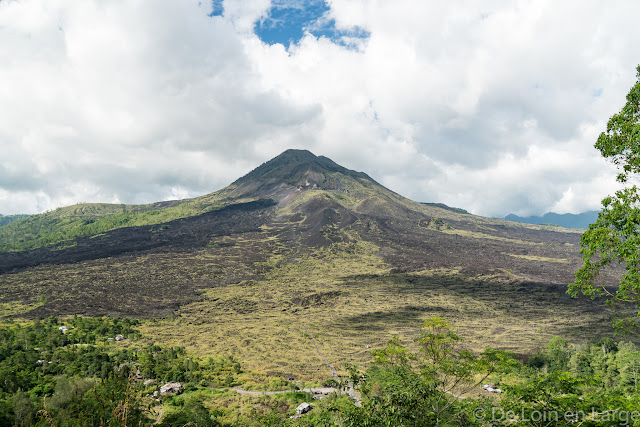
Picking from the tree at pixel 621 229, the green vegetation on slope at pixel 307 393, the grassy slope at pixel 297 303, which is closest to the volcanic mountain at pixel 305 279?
the grassy slope at pixel 297 303

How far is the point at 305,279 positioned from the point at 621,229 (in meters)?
80.5

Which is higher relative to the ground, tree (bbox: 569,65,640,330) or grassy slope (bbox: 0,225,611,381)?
tree (bbox: 569,65,640,330)

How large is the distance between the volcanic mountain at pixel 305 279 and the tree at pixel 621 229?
34.5m

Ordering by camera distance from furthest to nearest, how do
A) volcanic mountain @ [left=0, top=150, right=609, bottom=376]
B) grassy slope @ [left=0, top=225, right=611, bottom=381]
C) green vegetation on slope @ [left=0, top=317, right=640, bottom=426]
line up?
volcanic mountain @ [left=0, top=150, right=609, bottom=376]
grassy slope @ [left=0, top=225, right=611, bottom=381]
green vegetation on slope @ [left=0, top=317, right=640, bottom=426]

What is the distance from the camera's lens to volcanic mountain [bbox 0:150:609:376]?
174 feet

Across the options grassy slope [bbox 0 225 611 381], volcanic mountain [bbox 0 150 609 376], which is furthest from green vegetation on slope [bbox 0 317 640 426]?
volcanic mountain [bbox 0 150 609 376]

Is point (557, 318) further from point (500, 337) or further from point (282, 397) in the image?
point (282, 397)

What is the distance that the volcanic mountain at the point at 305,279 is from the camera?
5294 cm

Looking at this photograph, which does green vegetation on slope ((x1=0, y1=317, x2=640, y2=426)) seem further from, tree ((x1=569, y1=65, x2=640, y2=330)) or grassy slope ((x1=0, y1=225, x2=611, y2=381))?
grassy slope ((x1=0, y1=225, x2=611, y2=381))

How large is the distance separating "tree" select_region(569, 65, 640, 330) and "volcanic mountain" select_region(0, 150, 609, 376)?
34538mm

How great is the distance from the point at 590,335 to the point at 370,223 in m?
105

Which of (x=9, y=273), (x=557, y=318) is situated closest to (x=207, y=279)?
(x=9, y=273)

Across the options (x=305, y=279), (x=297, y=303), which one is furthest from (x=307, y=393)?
(x=305, y=279)

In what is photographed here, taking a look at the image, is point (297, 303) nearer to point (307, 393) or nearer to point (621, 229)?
point (307, 393)
